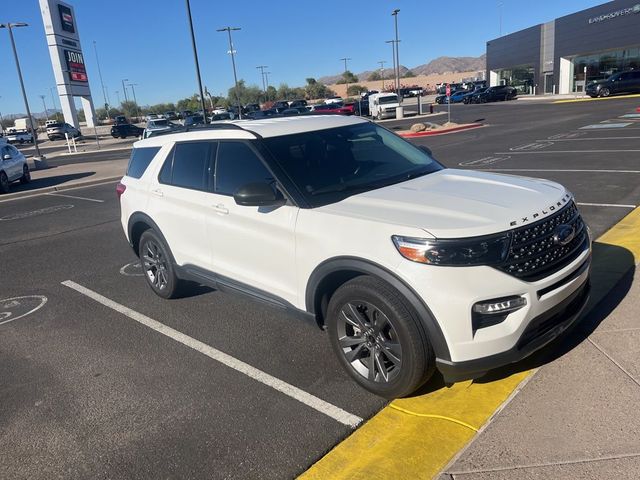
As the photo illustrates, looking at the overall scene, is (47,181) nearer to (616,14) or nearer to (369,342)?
(369,342)

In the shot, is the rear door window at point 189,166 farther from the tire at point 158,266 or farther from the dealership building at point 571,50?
the dealership building at point 571,50

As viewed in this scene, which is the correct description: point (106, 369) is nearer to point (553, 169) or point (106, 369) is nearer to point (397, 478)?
point (397, 478)

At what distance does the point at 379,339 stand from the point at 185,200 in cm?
237

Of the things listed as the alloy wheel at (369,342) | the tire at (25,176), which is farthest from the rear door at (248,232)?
the tire at (25,176)

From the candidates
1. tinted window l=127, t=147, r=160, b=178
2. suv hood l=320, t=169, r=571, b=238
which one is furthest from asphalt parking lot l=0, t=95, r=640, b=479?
tinted window l=127, t=147, r=160, b=178

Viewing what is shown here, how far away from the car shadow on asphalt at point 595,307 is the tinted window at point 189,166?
2.60 metres

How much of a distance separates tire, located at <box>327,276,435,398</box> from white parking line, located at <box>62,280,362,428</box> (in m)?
0.29

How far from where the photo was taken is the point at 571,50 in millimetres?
47250

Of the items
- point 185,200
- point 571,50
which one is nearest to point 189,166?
point 185,200

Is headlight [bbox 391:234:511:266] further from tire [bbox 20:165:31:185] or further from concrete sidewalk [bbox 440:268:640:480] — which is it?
tire [bbox 20:165:31:185]

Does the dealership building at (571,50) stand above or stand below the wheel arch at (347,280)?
above

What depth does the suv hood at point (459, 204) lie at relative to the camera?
9.57 feet

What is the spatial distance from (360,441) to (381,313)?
0.74 meters

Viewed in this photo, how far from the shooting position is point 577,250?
10.8ft
